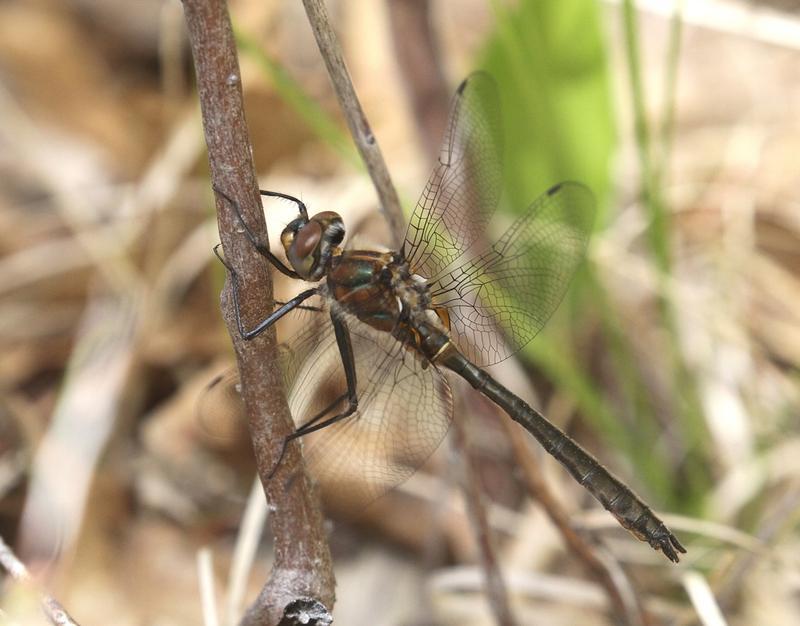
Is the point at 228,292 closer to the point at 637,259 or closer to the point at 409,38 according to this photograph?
the point at 409,38

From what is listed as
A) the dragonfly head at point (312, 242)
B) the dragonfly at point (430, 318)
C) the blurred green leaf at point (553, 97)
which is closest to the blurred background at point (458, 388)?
the blurred green leaf at point (553, 97)

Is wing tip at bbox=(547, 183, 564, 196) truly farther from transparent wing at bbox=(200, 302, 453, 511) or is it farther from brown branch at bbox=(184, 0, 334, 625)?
brown branch at bbox=(184, 0, 334, 625)

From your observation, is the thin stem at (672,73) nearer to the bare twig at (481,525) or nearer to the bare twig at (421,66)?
the bare twig at (421,66)

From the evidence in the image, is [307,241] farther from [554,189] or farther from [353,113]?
[554,189]

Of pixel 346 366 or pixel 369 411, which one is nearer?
pixel 346 366

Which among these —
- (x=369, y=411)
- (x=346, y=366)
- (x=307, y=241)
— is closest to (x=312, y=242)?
(x=307, y=241)

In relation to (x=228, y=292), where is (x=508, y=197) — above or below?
above

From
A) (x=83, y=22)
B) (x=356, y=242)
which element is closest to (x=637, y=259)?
(x=356, y=242)
